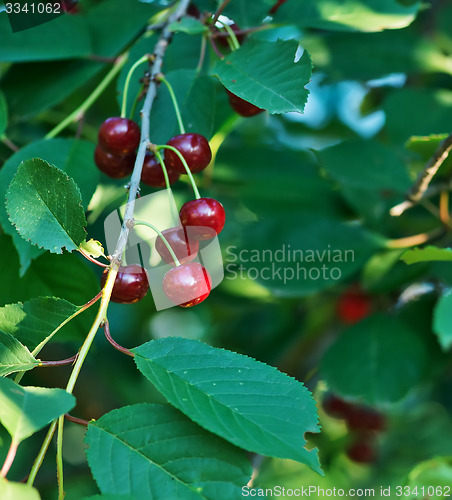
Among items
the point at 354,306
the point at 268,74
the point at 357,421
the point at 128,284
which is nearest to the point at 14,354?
the point at 128,284

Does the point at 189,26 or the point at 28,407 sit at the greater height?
the point at 189,26

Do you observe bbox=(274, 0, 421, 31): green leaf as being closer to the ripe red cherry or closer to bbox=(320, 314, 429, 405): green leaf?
the ripe red cherry

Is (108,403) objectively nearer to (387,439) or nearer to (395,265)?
(395,265)

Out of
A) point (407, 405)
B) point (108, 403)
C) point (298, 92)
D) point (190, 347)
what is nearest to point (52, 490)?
point (108, 403)

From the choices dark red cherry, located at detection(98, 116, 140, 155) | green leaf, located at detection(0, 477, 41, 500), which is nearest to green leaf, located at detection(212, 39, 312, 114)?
dark red cherry, located at detection(98, 116, 140, 155)

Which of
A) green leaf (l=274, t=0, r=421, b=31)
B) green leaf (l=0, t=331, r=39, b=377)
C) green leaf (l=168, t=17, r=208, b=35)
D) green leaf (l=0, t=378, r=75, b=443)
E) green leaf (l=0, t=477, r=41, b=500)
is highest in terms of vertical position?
green leaf (l=168, t=17, r=208, b=35)

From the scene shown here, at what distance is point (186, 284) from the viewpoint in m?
0.83

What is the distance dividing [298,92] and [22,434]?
61cm

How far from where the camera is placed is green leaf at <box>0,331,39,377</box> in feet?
2.46

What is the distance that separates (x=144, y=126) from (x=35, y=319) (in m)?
0.37

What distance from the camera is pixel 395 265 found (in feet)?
5.30

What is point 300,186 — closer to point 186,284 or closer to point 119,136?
point 119,136

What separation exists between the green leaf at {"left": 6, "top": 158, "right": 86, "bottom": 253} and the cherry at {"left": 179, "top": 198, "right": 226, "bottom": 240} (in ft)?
0.54

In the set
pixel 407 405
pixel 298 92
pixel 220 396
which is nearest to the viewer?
pixel 220 396
